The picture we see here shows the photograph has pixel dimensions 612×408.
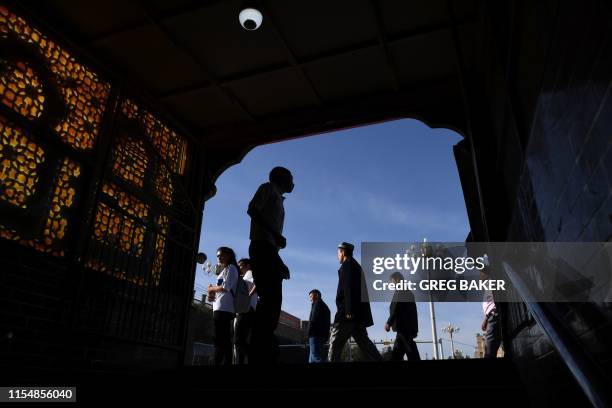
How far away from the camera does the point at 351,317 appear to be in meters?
5.23

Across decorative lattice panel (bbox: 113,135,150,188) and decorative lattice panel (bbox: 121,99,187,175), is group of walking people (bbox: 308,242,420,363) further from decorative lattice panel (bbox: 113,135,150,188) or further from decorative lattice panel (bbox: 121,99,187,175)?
decorative lattice panel (bbox: 113,135,150,188)

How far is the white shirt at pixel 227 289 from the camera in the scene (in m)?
5.15

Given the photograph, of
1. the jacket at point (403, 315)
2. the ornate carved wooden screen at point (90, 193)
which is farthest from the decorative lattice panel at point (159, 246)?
the jacket at point (403, 315)

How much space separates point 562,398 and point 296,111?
4.71m

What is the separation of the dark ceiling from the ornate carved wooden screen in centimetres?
42

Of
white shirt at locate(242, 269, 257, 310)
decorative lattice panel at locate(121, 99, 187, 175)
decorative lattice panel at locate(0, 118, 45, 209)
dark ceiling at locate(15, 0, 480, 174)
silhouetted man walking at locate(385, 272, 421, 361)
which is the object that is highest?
dark ceiling at locate(15, 0, 480, 174)

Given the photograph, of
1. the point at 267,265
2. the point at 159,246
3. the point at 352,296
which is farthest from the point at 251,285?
the point at 267,265

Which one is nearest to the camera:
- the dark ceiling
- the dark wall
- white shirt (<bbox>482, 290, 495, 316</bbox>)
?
the dark wall

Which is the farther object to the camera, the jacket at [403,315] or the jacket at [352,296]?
the jacket at [403,315]

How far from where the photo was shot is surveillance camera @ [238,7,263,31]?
4057 millimetres

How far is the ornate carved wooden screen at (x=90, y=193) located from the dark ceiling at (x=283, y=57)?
1.37ft

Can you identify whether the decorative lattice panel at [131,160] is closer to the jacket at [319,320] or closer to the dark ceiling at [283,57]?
the dark ceiling at [283,57]

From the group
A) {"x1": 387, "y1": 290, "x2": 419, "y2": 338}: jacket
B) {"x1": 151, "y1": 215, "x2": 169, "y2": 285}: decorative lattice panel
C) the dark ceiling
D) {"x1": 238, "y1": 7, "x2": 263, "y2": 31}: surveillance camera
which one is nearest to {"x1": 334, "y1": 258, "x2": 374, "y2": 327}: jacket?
{"x1": 387, "y1": 290, "x2": 419, "y2": 338}: jacket

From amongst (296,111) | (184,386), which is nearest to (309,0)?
(296,111)
